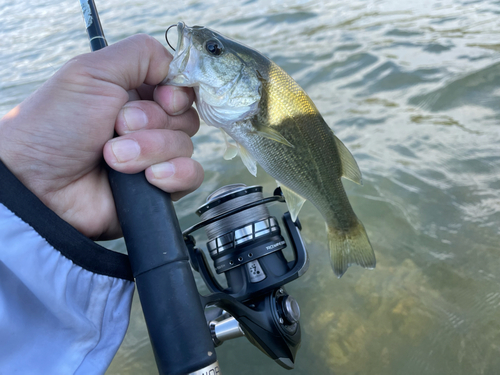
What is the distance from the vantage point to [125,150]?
152 centimetres

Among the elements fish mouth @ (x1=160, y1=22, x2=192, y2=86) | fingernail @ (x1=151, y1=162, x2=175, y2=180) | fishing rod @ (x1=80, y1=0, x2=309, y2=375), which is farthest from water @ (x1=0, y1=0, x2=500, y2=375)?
fish mouth @ (x1=160, y1=22, x2=192, y2=86)

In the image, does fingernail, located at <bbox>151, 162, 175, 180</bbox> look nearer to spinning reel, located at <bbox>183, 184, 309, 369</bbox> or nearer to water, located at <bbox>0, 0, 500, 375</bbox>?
spinning reel, located at <bbox>183, 184, 309, 369</bbox>

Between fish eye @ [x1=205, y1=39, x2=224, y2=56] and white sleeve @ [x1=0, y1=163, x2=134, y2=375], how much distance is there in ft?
3.06

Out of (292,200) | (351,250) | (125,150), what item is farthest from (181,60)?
(351,250)

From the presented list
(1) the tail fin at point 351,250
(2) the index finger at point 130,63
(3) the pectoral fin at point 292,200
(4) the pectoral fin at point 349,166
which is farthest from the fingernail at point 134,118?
(1) the tail fin at point 351,250

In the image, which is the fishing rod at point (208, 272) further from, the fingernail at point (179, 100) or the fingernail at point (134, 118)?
the fingernail at point (179, 100)

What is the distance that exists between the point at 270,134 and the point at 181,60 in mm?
495

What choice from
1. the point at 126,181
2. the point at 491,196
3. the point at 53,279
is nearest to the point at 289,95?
the point at 126,181

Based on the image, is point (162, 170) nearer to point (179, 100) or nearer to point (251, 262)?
point (179, 100)

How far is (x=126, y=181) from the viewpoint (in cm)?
153

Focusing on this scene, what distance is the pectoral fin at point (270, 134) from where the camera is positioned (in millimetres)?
1703

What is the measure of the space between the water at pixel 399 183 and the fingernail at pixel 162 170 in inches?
59.6

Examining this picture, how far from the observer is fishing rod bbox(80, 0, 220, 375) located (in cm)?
128

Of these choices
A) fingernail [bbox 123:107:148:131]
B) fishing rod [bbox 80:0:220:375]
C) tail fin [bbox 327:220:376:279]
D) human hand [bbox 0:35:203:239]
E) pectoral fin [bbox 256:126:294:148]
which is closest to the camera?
fishing rod [bbox 80:0:220:375]
